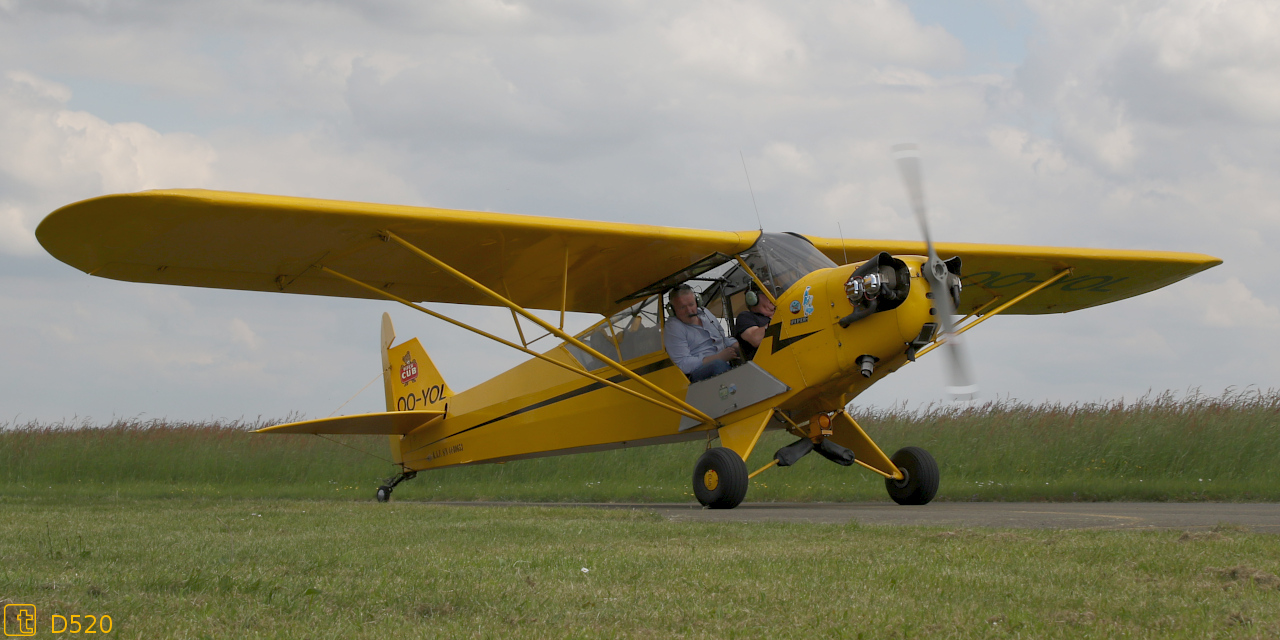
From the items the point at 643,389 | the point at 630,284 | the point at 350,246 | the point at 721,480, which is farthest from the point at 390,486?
the point at 721,480

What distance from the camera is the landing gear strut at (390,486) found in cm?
1350

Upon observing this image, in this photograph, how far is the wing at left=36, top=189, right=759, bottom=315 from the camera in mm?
7977

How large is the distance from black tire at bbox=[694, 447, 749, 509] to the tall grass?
11.0ft

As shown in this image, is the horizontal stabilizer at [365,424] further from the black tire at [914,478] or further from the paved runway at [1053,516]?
the black tire at [914,478]

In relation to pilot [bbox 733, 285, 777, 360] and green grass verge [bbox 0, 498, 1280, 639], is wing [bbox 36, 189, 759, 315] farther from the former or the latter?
green grass verge [bbox 0, 498, 1280, 639]

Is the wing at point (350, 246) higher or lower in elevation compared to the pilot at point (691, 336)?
higher

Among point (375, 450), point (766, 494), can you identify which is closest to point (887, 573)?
point (766, 494)

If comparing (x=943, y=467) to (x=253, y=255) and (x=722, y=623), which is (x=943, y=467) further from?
(x=722, y=623)

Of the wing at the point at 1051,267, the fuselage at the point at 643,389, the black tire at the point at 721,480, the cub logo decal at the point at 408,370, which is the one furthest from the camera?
the cub logo decal at the point at 408,370

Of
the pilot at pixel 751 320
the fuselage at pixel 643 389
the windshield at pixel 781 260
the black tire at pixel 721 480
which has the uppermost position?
the windshield at pixel 781 260

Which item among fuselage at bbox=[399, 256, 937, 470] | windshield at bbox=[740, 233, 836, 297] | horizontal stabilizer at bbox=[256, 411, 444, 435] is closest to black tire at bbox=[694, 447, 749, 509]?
fuselage at bbox=[399, 256, 937, 470]

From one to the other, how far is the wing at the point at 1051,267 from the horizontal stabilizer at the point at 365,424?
6.08 meters

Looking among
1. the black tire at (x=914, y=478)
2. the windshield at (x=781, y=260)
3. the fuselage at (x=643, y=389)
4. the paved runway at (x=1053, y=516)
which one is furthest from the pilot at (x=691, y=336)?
the black tire at (x=914, y=478)

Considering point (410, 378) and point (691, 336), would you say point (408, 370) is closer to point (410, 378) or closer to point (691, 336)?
point (410, 378)
